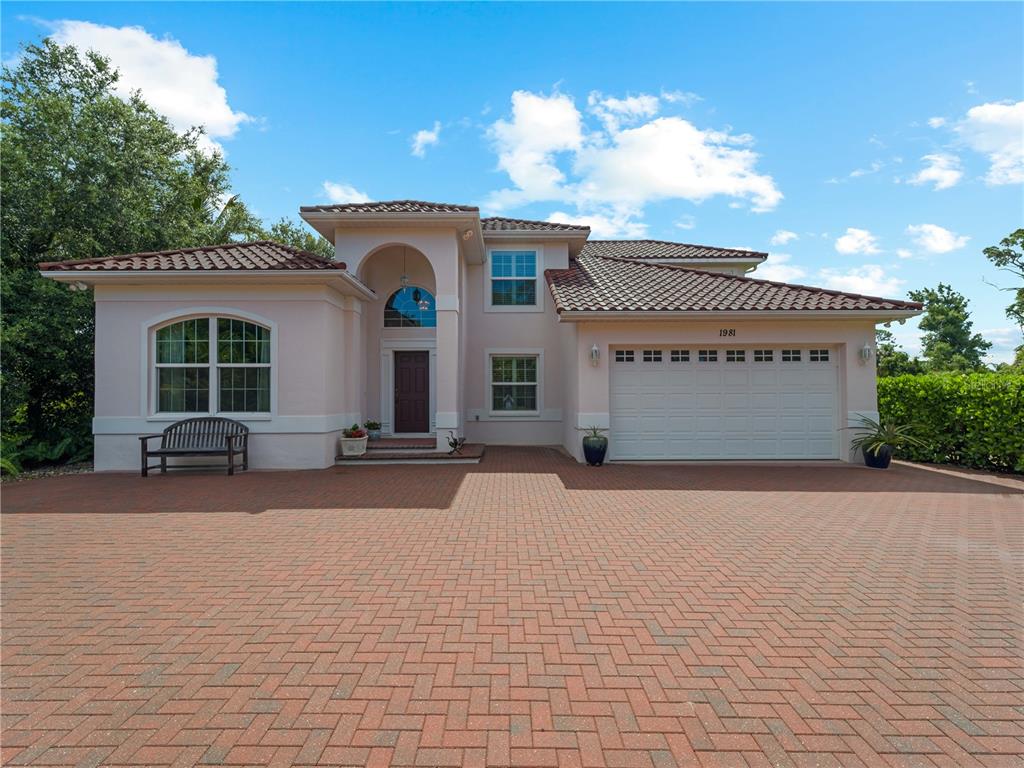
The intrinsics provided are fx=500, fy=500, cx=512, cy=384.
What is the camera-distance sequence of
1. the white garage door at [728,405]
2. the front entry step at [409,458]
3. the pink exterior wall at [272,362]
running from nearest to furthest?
the pink exterior wall at [272,362]
the front entry step at [409,458]
the white garage door at [728,405]

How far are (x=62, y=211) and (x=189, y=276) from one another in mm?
5655

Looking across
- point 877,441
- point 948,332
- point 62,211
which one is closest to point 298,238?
point 62,211

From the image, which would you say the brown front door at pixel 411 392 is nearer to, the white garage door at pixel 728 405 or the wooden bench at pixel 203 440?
the wooden bench at pixel 203 440

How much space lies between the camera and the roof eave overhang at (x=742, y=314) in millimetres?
11170

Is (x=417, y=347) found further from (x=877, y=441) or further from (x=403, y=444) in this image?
(x=877, y=441)

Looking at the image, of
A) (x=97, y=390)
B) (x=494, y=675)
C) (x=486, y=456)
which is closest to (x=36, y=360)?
(x=97, y=390)

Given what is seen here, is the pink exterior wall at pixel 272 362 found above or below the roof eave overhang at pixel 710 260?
below

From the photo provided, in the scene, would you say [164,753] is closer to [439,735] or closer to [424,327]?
[439,735]

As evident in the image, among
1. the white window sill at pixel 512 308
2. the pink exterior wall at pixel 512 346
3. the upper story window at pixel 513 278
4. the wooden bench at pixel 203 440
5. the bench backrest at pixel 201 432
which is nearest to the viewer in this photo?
the wooden bench at pixel 203 440

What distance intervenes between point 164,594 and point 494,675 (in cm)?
317

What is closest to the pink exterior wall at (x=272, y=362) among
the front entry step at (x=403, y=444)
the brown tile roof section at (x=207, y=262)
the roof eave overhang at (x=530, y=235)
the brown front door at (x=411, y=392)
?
the brown tile roof section at (x=207, y=262)

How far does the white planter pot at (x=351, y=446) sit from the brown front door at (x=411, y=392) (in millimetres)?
2689

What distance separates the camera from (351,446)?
38.0ft

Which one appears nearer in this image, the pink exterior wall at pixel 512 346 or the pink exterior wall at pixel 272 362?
the pink exterior wall at pixel 272 362
